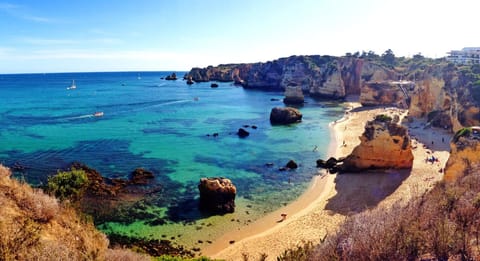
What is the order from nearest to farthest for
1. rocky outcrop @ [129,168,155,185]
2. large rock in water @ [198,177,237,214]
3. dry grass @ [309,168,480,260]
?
dry grass @ [309,168,480,260], large rock in water @ [198,177,237,214], rocky outcrop @ [129,168,155,185]

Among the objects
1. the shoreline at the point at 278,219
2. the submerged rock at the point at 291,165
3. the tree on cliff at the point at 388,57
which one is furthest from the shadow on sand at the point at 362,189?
the tree on cliff at the point at 388,57

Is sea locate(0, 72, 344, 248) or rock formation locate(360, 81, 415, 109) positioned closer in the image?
sea locate(0, 72, 344, 248)

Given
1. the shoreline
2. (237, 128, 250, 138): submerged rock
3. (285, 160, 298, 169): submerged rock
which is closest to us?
the shoreline

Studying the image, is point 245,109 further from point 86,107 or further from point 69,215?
point 69,215

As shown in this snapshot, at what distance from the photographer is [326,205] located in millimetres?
22859

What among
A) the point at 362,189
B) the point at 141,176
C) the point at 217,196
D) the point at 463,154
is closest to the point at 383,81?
the point at 362,189

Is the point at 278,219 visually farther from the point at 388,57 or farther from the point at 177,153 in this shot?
the point at 388,57

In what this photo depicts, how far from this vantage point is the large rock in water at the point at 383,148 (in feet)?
89.0

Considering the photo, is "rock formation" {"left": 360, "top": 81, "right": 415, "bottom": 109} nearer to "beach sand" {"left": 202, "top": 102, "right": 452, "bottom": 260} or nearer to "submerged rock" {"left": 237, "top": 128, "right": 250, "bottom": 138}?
"beach sand" {"left": 202, "top": 102, "right": 452, "bottom": 260}

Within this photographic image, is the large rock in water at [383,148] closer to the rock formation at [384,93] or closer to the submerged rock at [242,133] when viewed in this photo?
the submerged rock at [242,133]

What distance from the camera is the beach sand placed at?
18.1 metres

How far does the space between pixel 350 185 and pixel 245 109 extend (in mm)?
43236

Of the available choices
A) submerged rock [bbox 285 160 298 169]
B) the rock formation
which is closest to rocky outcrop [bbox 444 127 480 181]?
submerged rock [bbox 285 160 298 169]

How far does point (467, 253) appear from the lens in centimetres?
842
